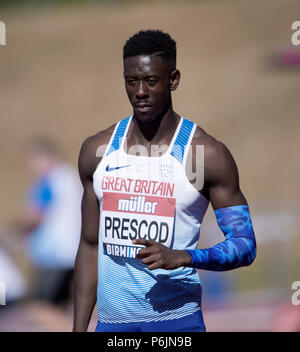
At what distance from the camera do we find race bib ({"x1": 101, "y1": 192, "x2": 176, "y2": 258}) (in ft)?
14.4

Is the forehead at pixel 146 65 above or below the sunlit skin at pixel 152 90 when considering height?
above

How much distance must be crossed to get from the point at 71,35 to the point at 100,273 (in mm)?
24729

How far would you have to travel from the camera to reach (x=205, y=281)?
998cm

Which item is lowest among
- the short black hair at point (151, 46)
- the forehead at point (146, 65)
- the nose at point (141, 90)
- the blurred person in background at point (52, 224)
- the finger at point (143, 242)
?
the blurred person in background at point (52, 224)

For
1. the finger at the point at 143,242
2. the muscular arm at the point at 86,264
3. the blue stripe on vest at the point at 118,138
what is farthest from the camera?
the muscular arm at the point at 86,264

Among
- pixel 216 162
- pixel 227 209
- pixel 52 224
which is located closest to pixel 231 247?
pixel 227 209

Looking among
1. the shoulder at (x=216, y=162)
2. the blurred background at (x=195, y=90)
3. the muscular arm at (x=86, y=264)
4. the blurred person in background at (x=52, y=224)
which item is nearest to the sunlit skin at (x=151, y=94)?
the shoulder at (x=216, y=162)

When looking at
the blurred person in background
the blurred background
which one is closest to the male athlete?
the blurred person in background

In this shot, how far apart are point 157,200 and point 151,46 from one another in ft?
3.02

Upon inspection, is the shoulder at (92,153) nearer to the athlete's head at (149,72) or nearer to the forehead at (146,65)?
the athlete's head at (149,72)

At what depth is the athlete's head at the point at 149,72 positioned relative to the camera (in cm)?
434

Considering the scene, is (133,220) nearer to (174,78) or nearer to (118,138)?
(118,138)

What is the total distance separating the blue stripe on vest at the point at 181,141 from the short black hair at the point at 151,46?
41 cm

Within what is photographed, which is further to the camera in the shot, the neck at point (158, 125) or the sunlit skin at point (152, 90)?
the neck at point (158, 125)
